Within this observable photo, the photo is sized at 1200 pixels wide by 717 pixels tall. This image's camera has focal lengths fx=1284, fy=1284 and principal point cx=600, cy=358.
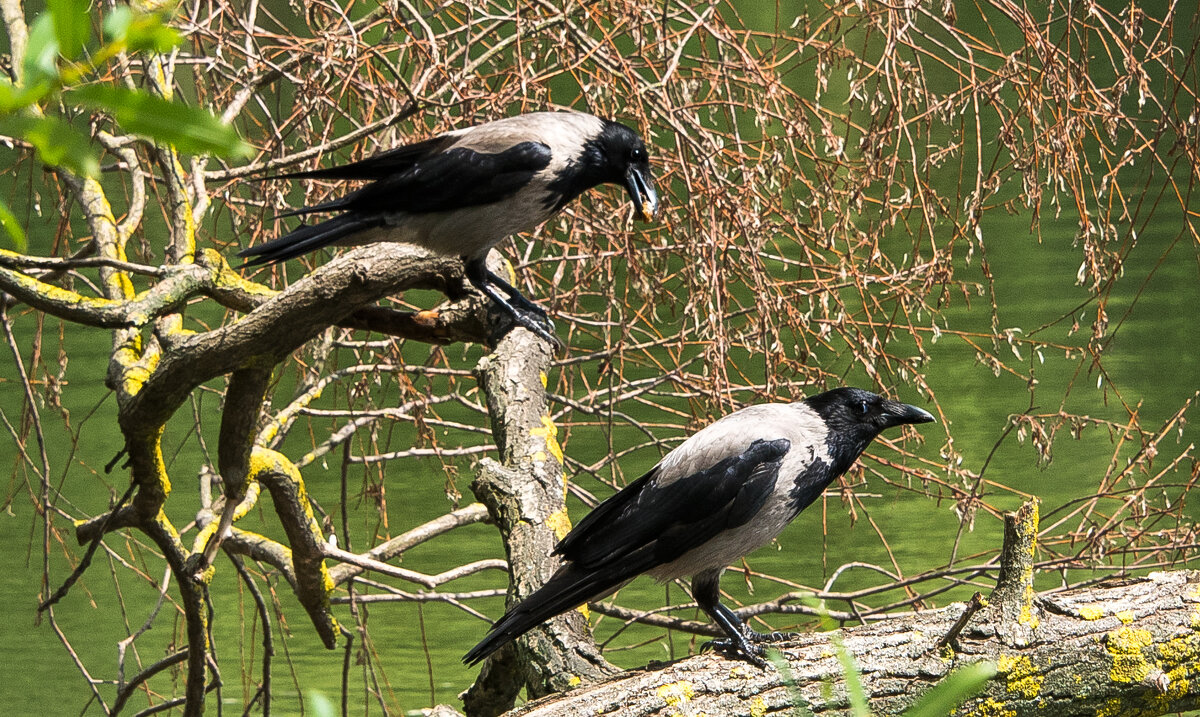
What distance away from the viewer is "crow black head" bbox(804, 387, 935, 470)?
2551 millimetres

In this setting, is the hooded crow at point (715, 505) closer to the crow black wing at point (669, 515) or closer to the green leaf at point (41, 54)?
the crow black wing at point (669, 515)

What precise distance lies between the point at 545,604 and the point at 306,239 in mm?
1026

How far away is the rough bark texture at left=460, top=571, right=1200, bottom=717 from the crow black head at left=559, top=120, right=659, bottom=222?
1.39 meters

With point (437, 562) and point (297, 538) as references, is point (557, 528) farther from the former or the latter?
point (437, 562)

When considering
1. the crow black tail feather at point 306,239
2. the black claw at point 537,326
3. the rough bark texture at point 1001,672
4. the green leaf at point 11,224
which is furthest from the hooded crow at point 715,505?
the green leaf at point 11,224

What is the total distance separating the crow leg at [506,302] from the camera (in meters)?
3.03

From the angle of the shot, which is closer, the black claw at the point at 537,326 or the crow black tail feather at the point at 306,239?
the crow black tail feather at the point at 306,239

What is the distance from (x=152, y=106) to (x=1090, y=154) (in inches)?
453

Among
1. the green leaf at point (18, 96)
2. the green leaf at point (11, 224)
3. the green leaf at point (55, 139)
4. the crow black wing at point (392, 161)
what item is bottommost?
the green leaf at point (11, 224)

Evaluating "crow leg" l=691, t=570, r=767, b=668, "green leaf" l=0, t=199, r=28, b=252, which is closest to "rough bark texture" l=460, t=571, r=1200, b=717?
"crow leg" l=691, t=570, r=767, b=668

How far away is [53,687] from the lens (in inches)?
294

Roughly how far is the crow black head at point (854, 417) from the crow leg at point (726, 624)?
0.35 meters

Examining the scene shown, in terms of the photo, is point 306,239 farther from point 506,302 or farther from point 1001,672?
point 1001,672

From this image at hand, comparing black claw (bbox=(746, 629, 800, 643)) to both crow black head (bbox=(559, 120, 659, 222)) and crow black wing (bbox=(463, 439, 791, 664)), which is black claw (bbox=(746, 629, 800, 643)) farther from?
crow black head (bbox=(559, 120, 659, 222))
